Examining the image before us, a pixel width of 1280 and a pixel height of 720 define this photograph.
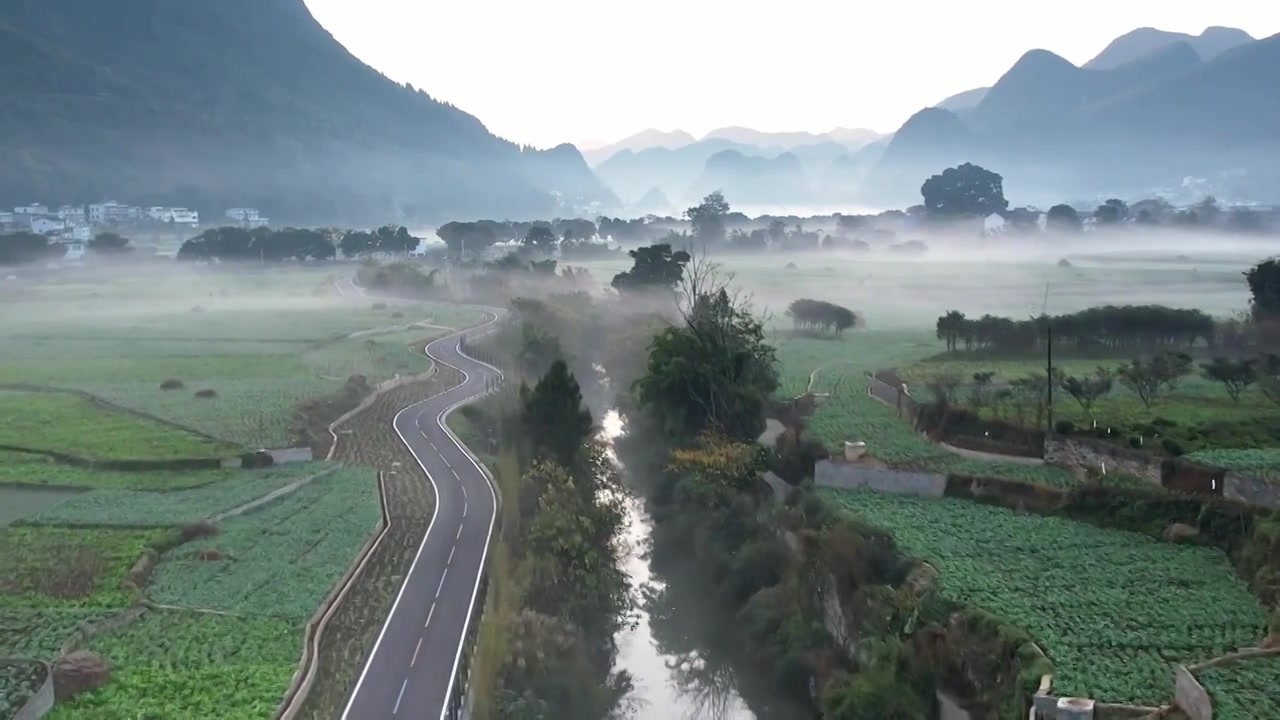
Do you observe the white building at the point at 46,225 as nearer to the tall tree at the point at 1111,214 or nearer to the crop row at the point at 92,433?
the crop row at the point at 92,433

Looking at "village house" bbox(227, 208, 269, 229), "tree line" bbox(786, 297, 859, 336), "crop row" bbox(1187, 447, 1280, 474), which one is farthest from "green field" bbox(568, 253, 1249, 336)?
"village house" bbox(227, 208, 269, 229)

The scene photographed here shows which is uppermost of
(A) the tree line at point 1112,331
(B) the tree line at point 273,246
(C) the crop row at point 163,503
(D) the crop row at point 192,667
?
(A) the tree line at point 1112,331

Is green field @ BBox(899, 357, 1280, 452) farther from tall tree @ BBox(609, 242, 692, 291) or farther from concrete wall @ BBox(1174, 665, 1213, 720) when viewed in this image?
tall tree @ BBox(609, 242, 692, 291)

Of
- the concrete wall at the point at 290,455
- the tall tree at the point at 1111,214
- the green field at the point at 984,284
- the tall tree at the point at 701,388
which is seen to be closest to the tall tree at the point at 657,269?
the green field at the point at 984,284

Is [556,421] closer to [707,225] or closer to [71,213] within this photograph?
[707,225]

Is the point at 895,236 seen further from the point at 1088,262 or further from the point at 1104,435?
the point at 1104,435
